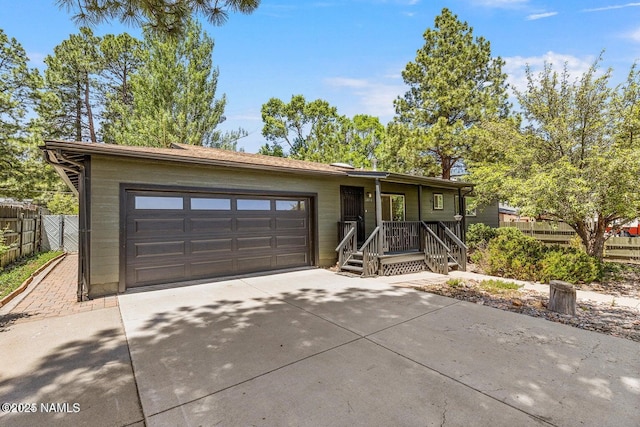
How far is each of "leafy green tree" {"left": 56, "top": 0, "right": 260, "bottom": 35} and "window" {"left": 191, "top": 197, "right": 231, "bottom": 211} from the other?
11.3 ft

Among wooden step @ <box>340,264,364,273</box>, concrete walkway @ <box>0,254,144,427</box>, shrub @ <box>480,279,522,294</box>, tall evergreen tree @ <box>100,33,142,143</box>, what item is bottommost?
shrub @ <box>480,279,522,294</box>

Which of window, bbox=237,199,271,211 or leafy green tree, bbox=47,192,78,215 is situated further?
leafy green tree, bbox=47,192,78,215

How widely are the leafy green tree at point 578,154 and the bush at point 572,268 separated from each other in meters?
1.05

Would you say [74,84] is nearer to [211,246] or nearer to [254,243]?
[211,246]

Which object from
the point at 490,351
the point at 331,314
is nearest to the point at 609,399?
the point at 490,351

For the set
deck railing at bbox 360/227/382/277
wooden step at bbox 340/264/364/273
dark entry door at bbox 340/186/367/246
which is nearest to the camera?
deck railing at bbox 360/227/382/277

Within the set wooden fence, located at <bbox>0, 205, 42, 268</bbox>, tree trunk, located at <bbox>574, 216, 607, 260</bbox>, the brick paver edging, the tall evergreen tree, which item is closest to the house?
the brick paver edging

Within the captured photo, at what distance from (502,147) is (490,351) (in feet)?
25.5

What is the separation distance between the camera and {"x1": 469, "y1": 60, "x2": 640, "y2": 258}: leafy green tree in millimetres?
6594

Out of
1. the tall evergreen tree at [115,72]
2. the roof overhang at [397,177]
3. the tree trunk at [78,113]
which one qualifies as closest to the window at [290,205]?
the roof overhang at [397,177]

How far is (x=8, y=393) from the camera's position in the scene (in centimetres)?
248

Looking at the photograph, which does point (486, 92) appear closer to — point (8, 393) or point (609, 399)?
point (609, 399)

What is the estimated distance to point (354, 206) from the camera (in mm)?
9844

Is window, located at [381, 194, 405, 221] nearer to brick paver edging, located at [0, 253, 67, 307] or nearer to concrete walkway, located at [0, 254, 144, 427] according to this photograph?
concrete walkway, located at [0, 254, 144, 427]
